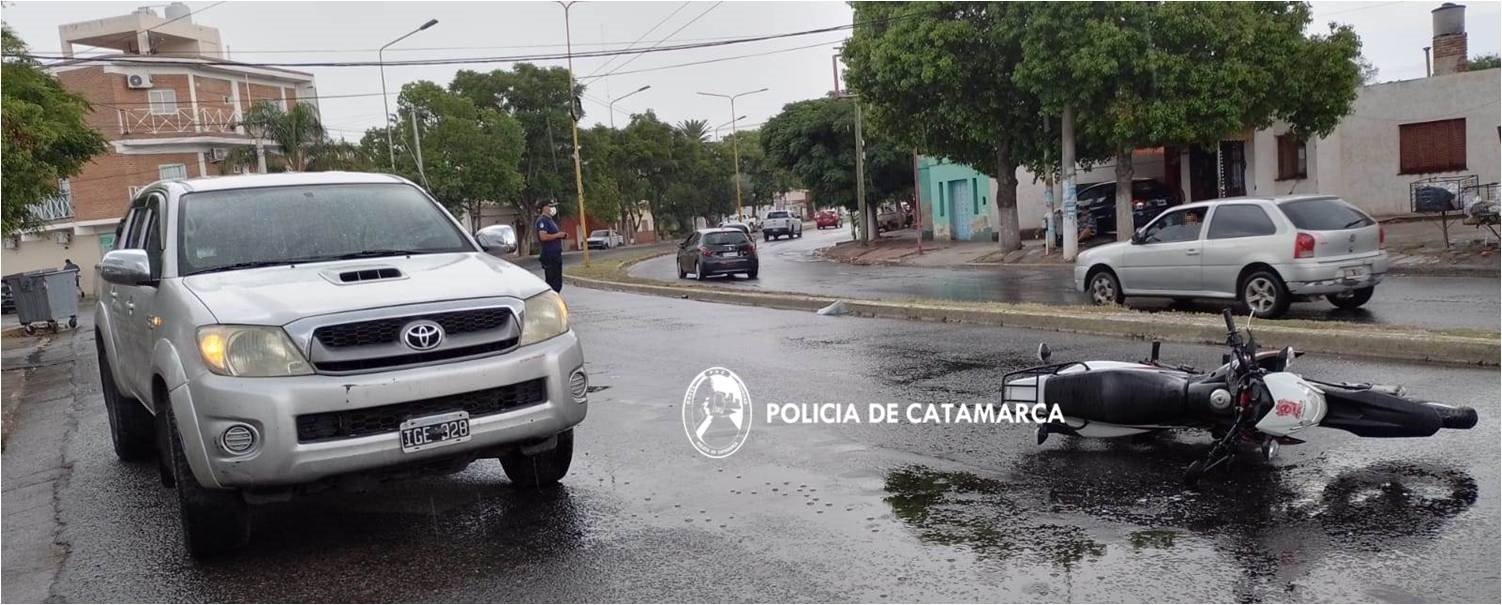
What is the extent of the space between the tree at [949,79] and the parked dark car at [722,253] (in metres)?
5.04

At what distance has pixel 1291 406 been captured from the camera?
5.21 m

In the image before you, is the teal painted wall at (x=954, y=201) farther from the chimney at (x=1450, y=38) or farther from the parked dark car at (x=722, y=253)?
the chimney at (x=1450, y=38)

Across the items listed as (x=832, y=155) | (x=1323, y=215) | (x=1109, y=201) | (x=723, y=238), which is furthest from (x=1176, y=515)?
(x=832, y=155)

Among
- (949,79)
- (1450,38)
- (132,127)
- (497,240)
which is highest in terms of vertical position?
(132,127)

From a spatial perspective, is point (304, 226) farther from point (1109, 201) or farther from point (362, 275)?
point (1109, 201)

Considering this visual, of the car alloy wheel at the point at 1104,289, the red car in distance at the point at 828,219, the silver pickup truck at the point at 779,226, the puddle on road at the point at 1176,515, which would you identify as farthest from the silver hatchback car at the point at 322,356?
the red car in distance at the point at 828,219

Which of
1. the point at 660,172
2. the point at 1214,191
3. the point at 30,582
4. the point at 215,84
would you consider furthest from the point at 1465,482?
the point at 660,172

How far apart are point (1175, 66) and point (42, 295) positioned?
23.3 metres

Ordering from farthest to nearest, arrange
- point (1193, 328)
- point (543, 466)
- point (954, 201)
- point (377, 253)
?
point (954, 201) < point (1193, 328) < point (543, 466) < point (377, 253)

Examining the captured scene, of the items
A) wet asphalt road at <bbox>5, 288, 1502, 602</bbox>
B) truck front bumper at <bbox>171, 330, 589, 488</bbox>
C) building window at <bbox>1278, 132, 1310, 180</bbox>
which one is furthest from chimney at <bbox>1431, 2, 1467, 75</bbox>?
truck front bumper at <bbox>171, 330, 589, 488</bbox>

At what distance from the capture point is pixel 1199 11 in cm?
2273

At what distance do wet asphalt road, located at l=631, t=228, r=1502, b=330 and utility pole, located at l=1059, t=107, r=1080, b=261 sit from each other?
1.62 meters

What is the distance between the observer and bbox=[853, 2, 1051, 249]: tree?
81.3 ft

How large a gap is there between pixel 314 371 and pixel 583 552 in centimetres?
139
